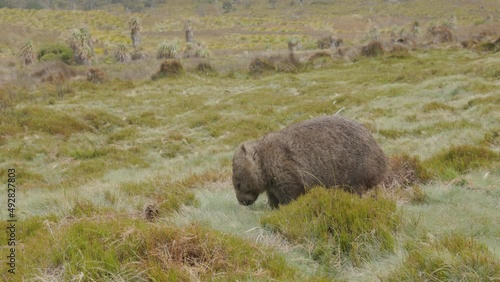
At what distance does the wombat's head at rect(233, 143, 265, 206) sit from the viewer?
211 inches

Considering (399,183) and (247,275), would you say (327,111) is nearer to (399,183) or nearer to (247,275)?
(399,183)

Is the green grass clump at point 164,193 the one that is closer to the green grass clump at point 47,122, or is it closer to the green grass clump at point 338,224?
the green grass clump at point 338,224

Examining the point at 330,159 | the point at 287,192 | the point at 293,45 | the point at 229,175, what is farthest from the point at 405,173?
the point at 293,45

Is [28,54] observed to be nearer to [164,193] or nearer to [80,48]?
[80,48]

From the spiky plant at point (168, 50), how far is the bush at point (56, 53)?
906cm

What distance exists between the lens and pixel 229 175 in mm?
7797

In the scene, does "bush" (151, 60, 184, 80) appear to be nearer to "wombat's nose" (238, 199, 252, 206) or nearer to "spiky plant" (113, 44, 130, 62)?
"spiky plant" (113, 44, 130, 62)

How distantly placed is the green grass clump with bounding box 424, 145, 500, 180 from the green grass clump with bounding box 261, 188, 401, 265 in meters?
2.33

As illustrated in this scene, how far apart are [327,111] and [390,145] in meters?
5.66

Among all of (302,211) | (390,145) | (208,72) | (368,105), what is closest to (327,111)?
(368,105)

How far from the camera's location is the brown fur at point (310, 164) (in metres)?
5.29

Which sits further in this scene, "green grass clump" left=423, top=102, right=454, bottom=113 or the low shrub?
the low shrub

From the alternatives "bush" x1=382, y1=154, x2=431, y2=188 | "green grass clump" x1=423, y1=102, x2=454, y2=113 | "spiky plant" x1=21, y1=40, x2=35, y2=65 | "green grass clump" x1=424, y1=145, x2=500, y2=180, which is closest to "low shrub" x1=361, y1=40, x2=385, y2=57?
"green grass clump" x1=423, y1=102, x2=454, y2=113

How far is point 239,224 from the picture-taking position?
459 centimetres
